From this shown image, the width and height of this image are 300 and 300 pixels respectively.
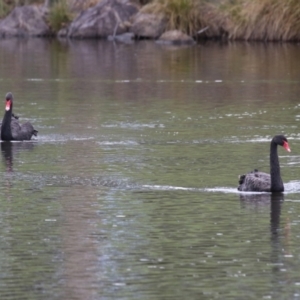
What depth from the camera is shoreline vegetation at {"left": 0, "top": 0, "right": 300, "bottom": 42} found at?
5078 cm

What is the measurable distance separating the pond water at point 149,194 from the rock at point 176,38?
1822cm

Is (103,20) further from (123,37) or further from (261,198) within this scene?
(261,198)

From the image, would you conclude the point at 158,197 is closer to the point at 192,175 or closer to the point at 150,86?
the point at 192,175

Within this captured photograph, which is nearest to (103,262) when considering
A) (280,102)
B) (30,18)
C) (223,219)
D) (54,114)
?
(223,219)

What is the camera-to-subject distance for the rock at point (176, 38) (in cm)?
5419

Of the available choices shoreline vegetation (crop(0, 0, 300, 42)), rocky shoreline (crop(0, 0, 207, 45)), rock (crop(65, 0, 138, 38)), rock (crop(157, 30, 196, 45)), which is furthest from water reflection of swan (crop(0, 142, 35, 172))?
rock (crop(65, 0, 138, 38))

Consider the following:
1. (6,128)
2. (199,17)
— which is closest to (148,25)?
(199,17)

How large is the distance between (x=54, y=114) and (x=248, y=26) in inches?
1014

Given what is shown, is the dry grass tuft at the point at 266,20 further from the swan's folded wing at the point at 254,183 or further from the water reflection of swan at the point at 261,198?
the water reflection of swan at the point at 261,198

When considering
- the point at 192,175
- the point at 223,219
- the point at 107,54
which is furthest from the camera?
the point at 107,54

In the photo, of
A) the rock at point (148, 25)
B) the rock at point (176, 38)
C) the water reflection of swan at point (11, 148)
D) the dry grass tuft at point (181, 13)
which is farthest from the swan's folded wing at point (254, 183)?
the rock at point (148, 25)

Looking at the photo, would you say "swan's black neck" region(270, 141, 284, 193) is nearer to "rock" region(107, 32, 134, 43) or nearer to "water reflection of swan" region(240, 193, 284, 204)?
"water reflection of swan" region(240, 193, 284, 204)

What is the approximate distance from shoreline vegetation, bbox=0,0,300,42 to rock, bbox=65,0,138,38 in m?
0.06

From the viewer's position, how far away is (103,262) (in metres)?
13.1
